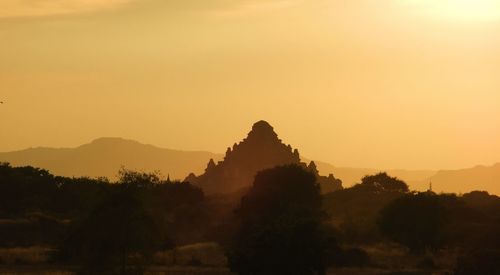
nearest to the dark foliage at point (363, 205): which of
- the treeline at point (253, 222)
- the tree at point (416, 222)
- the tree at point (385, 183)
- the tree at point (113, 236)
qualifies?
the tree at point (385, 183)

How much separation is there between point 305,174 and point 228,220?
113 feet

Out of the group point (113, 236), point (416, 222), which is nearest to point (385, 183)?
point (416, 222)

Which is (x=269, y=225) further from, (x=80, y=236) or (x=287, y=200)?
(x=287, y=200)

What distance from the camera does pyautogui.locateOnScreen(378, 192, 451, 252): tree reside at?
95.5 meters

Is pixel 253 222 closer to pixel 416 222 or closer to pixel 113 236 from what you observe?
pixel 416 222

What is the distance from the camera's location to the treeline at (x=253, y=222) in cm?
5741

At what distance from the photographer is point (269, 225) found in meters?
58.2

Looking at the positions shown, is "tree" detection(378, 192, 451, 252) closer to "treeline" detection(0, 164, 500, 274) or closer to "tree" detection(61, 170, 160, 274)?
"treeline" detection(0, 164, 500, 274)

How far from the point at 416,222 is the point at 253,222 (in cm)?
1869

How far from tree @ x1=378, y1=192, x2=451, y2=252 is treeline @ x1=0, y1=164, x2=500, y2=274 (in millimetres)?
109

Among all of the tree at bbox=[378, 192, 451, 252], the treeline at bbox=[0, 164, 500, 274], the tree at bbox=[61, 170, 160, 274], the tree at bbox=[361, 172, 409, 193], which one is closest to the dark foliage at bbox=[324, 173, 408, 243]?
the tree at bbox=[361, 172, 409, 193]

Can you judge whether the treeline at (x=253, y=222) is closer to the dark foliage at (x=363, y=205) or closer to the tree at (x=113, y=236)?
the tree at (x=113, y=236)

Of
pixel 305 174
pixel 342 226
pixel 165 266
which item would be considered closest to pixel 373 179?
pixel 342 226

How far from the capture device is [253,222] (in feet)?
282
